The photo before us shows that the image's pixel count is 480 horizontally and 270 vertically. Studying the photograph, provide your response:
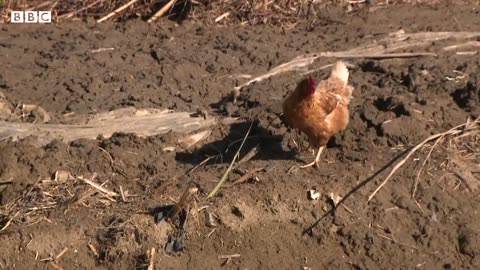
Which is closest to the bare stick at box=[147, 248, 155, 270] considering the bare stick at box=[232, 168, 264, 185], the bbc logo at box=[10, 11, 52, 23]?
the bare stick at box=[232, 168, 264, 185]

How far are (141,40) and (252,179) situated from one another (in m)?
3.64

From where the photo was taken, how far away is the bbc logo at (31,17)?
956cm

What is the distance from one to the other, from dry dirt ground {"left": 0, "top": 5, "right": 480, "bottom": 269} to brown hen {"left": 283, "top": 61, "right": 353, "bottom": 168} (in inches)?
9.6

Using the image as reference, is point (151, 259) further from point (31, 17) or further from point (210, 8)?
point (31, 17)

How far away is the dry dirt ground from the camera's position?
5.20 m

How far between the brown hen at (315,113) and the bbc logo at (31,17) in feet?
16.0

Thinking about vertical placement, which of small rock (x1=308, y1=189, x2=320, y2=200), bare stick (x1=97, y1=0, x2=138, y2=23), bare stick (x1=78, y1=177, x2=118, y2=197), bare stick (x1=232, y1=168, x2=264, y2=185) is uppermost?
small rock (x1=308, y1=189, x2=320, y2=200)

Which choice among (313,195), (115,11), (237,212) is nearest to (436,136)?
(313,195)

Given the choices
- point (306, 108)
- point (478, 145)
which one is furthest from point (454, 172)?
point (306, 108)

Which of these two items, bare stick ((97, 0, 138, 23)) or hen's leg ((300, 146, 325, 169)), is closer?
hen's leg ((300, 146, 325, 169))

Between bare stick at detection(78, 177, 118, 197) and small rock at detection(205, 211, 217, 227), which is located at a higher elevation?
small rock at detection(205, 211, 217, 227)

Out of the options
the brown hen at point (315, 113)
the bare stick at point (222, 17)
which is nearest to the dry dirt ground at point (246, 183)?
the brown hen at point (315, 113)

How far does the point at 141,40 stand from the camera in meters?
8.70

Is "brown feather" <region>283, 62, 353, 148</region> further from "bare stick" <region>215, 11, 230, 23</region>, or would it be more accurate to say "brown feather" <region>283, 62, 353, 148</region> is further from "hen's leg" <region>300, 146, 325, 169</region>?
"bare stick" <region>215, 11, 230, 23</region>
